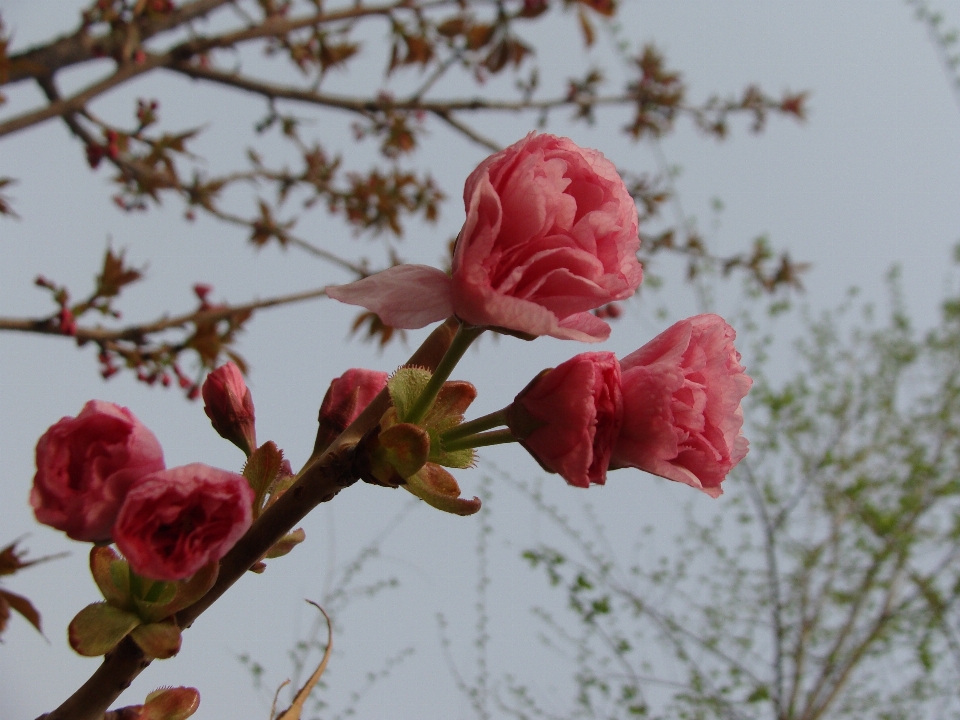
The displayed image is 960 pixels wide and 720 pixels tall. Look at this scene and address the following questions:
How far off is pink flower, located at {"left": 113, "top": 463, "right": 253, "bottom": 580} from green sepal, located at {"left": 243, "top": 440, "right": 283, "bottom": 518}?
10 cm

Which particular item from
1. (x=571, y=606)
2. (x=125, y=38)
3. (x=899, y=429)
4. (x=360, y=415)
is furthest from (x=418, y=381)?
(x=899, y=429)

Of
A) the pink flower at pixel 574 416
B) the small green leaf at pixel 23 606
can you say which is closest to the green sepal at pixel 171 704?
the pink flower at pixel 574 416

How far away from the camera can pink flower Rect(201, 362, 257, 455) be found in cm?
75

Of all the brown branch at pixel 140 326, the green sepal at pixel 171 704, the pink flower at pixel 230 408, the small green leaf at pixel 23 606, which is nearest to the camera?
the green sepal at pixel 171 704

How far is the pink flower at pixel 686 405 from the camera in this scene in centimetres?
62

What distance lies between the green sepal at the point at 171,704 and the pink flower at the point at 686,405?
440 millimetres

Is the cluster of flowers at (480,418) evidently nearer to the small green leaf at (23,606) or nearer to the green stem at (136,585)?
the green stem at (136,585)

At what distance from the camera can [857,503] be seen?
5.79m

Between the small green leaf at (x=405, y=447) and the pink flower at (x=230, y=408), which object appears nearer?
the small green leaf at (x=405, y=447)

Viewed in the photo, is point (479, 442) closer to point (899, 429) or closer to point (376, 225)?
point (376, 225)

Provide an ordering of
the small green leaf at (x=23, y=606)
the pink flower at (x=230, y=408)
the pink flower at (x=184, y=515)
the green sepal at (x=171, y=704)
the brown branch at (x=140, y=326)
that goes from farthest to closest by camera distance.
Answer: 1. the brown branch at (x=140, y=326)
2. the small green leaf at (x=23, y=606)
3. the pink flower at (x=230, y=408)
4. the green sepal at (x=171, y=704)
5. the pink flower at (x=184, y=515)

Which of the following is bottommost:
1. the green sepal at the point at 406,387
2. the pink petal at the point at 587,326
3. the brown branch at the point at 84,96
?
the green sepal at the point at 406,387

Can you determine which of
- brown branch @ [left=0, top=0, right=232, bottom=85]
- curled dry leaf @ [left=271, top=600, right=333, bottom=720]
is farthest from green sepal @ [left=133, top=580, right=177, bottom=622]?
brown branch @ [left=0, top=0, right=232, bottom=85]

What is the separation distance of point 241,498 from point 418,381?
0.59ft
